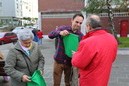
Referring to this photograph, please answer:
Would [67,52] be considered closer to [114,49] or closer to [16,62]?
[16,62]

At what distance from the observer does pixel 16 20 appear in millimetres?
75375

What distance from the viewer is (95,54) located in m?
3.76

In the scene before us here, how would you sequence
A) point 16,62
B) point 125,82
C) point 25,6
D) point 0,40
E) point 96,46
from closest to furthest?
point 96,46
point 16,62
point 125,82
point 0,40
point 25,6

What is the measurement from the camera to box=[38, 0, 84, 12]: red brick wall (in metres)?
29.9

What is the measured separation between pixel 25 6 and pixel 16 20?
59.4 ft

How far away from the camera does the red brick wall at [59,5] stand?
29.9 m

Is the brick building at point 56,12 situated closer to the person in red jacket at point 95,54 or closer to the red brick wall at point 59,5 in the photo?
the red brick wall at point 59,5

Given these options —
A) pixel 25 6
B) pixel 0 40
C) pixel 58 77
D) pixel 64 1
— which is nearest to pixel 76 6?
pixel 64 1

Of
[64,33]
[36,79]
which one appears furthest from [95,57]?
[64,33]

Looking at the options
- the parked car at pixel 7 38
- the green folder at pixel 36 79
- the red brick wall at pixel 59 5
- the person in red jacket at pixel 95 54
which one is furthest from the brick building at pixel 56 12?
the person in red jacket at pixel 95 54

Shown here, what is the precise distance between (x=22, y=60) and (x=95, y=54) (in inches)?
47.4

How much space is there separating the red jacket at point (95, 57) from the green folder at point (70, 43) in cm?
98

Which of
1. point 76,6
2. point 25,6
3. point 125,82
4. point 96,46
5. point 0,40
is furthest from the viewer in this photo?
point 25,6

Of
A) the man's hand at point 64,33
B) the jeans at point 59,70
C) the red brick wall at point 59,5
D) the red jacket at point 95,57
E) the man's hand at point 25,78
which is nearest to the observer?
the red jacket at point 95,57
